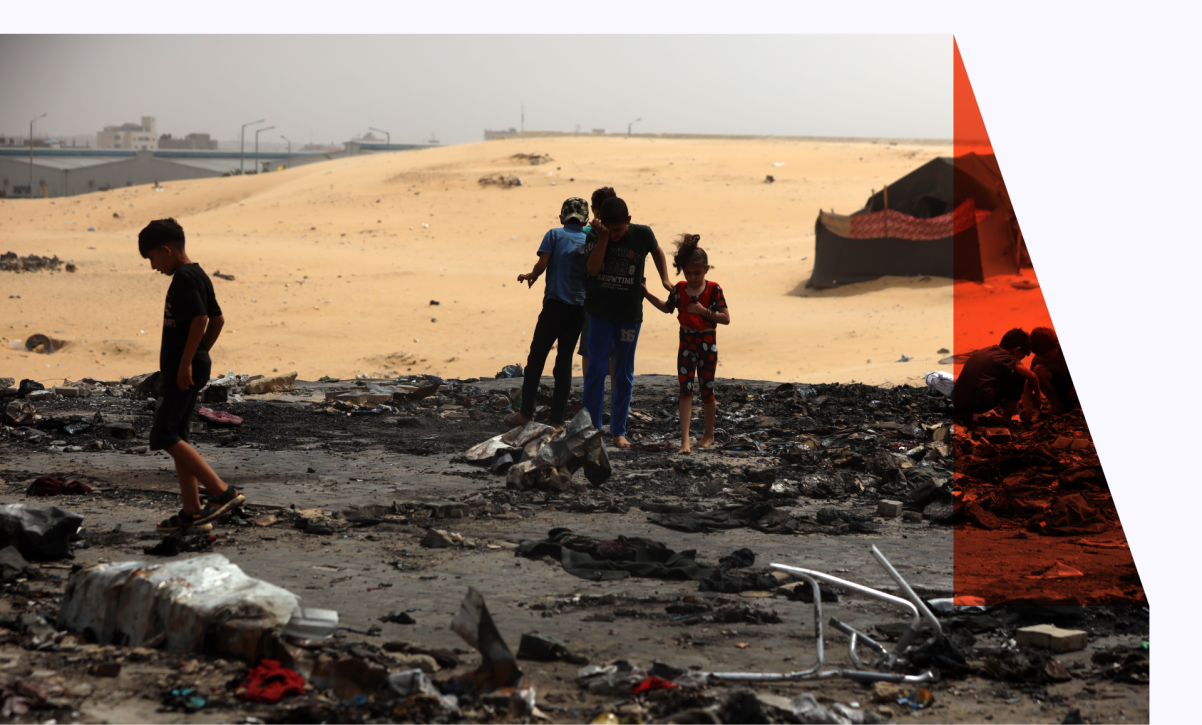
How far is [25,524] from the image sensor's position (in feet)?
12.6

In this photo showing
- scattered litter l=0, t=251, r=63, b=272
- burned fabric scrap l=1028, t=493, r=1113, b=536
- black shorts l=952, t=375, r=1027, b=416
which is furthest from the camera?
scattered litter l=0, t=251, r=63, b=272

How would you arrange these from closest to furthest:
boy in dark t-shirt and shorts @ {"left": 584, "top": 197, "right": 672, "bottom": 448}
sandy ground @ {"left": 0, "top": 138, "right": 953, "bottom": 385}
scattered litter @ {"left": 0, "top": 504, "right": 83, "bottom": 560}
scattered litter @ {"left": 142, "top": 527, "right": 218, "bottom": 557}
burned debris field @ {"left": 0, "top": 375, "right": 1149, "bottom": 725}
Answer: burned debris field @ {"left": 0, "top": 375, "right": 1149, "bottom": 725} → scattered litter @ {"left": 0, "top": 504, "right": 83, "bottom": 560} → scattered litter @ {"left": 142, "top": 527, "right": 218, "bottom": 557} → boy in dark t-shirt and shorts @ {"left": 584, "top": 197, "right": 672, "bottom": 448} → sandy ground @ {"left": 0, "top": 138, "right": 953, "bottom": 385}

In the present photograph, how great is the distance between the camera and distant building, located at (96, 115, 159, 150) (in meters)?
150

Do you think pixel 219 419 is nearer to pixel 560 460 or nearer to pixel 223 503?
pixel 223 503

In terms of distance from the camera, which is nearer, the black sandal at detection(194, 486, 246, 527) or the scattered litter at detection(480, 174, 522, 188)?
the black sandal at detection(194, 486, 246, 527)

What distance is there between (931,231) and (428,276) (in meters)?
10.4

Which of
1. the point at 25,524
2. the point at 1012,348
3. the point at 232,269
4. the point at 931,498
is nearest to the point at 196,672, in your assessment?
the point at 25,524

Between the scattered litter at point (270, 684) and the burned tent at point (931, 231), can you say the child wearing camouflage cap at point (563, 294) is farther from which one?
the burned tent at point (931, 231)

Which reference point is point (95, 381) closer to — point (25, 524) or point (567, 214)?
point (567, 214)

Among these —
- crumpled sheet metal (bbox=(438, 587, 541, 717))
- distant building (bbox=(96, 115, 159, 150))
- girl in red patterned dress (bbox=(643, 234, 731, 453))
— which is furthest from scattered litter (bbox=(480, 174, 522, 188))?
distant building (bbox=(96, 115, 159, 150))

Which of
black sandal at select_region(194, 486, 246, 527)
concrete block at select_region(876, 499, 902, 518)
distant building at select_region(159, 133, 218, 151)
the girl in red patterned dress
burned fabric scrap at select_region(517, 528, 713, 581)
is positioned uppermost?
distant building at select_region(159, 133, 218, 151)

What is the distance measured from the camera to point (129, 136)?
154m
